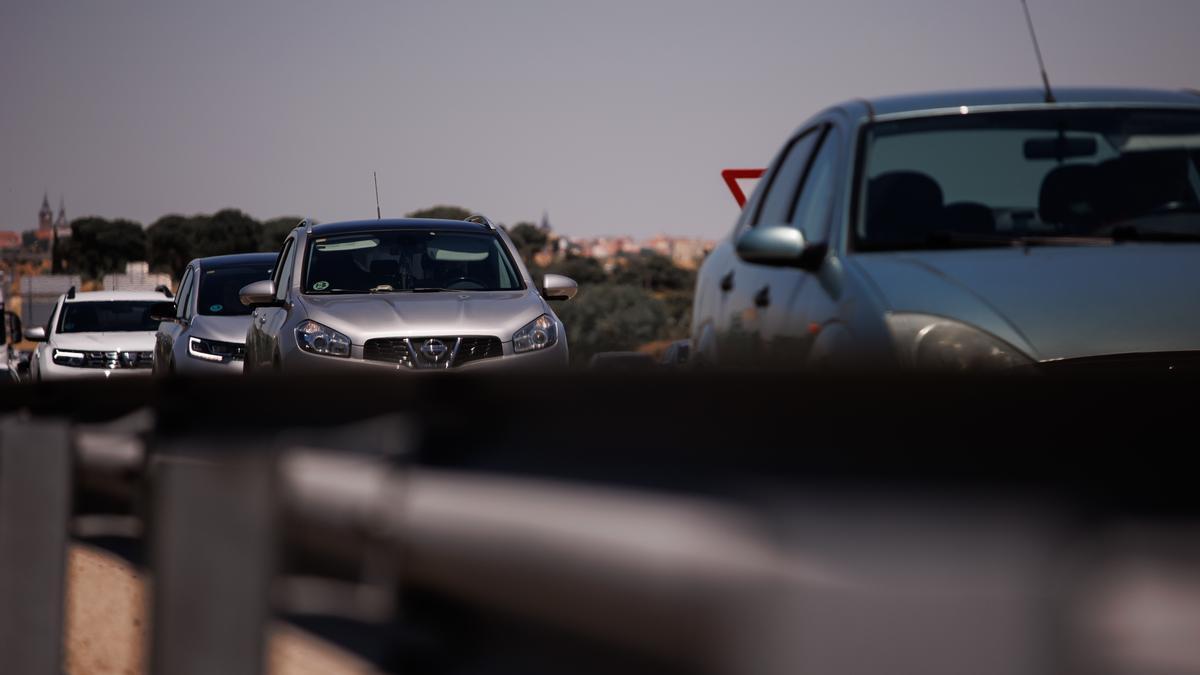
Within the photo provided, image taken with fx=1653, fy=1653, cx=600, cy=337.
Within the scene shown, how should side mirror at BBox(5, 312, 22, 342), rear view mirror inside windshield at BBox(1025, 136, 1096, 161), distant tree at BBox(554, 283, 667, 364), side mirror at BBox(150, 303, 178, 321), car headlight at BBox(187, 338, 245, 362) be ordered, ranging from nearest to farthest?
rear view mirror inside windshield at BBox(1025, 136, 1096, 161)
car headlight at BBox(187, 338, 245, 362)
side mirror at BBox(150, 303, 178, 321)
side mirror at BBox(5, 312, 22, 342)
distant tree at BBox(554, 283, 667, 364)

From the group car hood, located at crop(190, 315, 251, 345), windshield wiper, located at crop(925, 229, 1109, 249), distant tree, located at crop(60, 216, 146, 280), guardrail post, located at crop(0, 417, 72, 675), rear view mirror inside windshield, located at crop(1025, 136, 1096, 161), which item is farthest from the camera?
distant tree, located at crop(60, 216, 146, 280)

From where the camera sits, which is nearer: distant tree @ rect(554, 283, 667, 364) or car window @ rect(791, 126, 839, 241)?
Answer: car window @ rect(791, 126, 839, 241)

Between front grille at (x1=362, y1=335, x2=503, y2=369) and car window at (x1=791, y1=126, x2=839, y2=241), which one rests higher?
car window at (x1=791, y1=126, x2=839, y2=241)

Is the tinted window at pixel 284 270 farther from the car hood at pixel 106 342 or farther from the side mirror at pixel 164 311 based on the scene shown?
the car hood at pixel 106 342

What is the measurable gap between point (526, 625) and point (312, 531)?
0.44 metres

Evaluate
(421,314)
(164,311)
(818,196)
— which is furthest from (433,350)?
(164,311)

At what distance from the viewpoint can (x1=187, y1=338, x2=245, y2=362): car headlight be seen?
656 inches

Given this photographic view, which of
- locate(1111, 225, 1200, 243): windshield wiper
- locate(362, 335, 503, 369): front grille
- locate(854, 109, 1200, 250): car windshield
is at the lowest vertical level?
locate(362, 335, 503, 369): front grille

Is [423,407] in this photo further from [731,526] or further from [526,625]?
[731,526]

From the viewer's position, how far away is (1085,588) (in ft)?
3.94

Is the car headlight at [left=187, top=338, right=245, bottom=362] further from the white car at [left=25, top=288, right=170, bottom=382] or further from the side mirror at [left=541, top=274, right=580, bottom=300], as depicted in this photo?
the side mirror at [left=541, top=274, right=580, bottom=300]

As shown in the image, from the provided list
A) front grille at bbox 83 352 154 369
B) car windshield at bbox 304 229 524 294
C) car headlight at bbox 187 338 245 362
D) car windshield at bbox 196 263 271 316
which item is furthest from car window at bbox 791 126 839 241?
front grille at bbox 83 352 154 369

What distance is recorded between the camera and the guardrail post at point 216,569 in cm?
202

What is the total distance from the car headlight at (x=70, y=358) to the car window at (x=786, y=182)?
1618cm
